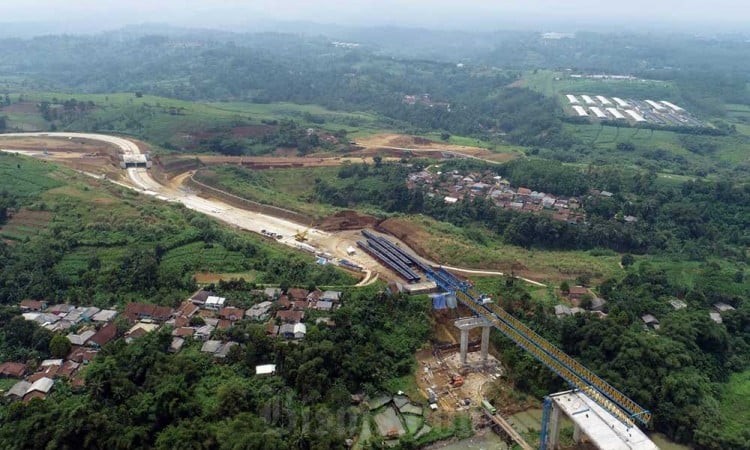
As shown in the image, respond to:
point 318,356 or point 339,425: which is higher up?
point 318,356

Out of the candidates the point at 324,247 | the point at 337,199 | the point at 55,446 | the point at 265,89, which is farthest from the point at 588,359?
the point at 265,89

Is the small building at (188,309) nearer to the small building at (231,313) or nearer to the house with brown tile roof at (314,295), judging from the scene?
the small building at (231,313)

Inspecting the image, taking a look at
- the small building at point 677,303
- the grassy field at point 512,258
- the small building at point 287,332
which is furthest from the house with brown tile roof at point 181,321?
the small building at point 677,303

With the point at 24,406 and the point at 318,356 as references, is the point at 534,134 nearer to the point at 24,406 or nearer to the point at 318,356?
the point at 318,356

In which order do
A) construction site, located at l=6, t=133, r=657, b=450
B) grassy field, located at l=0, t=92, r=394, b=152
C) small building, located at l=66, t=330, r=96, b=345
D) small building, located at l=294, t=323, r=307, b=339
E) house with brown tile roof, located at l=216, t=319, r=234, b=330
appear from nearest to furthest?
construction site, located at l=6, t=133, r=657, b=450, small building, located at l=66, t=330, r=96, b=345, small building, located at l=294, t=323, r=307, b=339, house with brown tile roof, located at l=216, t=319, r=234, b=330, grassy field, located at l=0, t=92, r=394, b=152

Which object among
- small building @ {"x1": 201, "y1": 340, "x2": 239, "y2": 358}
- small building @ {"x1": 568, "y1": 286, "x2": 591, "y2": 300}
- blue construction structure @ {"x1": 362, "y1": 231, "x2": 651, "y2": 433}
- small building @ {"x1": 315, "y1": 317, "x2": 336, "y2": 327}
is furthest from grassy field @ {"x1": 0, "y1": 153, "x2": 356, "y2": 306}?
small building @ {"x1": 568, "y1": 286, "x2": 591, "y2": 300}

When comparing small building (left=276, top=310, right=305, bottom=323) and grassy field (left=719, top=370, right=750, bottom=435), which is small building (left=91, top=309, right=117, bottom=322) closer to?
small building (left=276, top=310, right=305, bottom=323)
